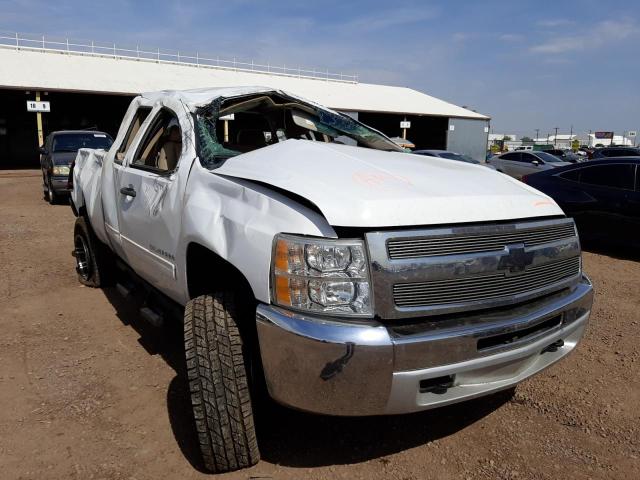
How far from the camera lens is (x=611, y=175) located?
761 cm

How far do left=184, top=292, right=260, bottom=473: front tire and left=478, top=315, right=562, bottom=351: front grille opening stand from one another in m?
1.08

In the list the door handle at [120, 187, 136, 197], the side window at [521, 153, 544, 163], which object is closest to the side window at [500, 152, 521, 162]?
the side window at [521, 153, 544, 163]

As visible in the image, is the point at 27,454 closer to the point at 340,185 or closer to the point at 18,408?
the point at 18,408

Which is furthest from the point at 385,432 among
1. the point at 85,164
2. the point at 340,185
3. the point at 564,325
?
the point at 85,164

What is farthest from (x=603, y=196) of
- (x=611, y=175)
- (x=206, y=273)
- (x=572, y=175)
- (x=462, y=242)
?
(x=206, y=273)

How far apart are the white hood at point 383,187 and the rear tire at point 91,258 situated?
2.83 m

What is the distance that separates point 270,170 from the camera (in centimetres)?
257

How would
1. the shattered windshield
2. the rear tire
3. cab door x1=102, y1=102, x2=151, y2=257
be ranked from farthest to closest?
1. the rear tire
2. cab door x1=102, y1=102, x2=151, y2=257
3. the shattered windshield

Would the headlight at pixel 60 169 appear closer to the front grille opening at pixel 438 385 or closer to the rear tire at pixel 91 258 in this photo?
the rear tire at pixel 91 258

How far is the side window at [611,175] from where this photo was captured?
7.36m

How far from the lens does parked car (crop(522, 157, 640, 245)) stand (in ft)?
23.6

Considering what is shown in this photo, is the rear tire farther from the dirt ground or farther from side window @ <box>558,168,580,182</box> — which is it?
side window @ <box>558,168,580,182</box>

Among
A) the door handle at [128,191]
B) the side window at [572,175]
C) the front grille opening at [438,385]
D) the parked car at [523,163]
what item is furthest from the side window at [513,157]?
the front grille opening at [438,385]

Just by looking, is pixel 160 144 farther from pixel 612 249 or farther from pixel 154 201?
pixel 612 249
